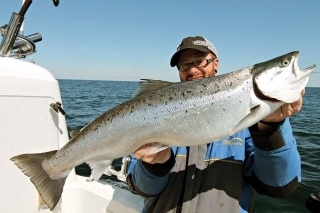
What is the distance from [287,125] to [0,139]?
2753mm

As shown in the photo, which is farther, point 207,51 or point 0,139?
point 207,51

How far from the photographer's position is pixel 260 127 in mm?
2148

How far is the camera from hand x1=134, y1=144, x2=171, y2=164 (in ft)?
7.60

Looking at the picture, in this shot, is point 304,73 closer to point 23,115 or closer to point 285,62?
point 285,62

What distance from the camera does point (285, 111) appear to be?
2041 millimetres

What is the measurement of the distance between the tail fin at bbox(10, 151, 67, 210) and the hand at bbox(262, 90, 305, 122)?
1.98 meters

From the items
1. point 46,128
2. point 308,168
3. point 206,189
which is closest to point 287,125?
point 206,189

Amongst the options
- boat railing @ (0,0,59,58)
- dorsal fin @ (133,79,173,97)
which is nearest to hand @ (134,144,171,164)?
dorsal fin @ (133,79,173,97)

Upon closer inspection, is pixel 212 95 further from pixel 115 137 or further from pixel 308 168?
pixel 308 168

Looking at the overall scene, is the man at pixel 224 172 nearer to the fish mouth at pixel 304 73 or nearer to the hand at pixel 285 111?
the hand at pixel 285 111

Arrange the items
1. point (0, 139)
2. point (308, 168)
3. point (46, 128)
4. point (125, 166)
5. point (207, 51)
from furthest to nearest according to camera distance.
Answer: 1. point (308, 168)
2. point (125, 166)
3. point (46, 128)
4. point (207, 51)
5. point (0, 139)

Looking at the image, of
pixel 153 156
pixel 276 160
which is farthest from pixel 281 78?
pixel 153 156

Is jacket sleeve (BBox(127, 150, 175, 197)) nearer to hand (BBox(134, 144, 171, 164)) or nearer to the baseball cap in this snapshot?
hand (BBox(134, 144, 171, 164))

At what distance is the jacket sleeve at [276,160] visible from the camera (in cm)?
212
